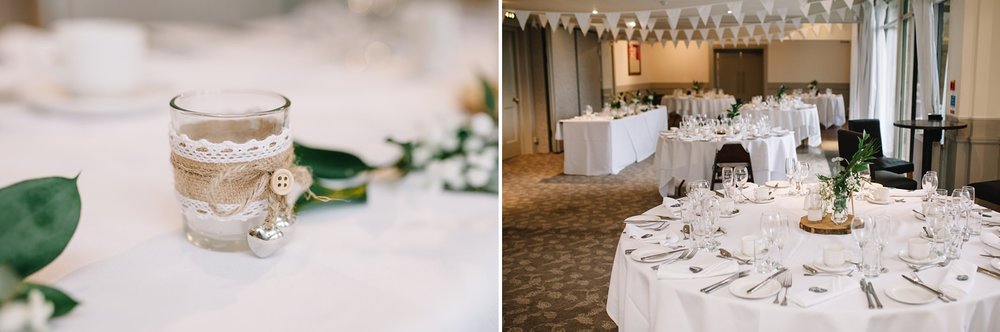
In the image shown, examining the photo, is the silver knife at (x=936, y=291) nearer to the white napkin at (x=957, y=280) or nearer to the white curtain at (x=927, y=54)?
the white napkin at (x=957, y=280)

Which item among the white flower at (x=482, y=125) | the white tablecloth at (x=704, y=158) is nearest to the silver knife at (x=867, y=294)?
the white flower at (x=482, y=125)

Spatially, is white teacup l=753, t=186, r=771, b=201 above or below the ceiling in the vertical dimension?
below

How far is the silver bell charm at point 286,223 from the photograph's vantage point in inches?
35.9

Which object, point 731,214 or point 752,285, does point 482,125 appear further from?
point 731,214

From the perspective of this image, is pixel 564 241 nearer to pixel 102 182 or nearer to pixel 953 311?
pixel 953 311

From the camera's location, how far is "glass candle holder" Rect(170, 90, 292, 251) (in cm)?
82

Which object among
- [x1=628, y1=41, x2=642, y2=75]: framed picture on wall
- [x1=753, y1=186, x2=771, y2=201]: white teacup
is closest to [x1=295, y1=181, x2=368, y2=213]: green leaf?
[x1=753, y1=186, x2=771, y2=201]: white teacup

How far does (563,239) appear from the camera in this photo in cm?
528

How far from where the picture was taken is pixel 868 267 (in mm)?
2215

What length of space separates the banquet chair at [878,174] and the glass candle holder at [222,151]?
498cm

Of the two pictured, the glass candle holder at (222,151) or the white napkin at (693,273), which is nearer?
the glass candle holder at (222,151)

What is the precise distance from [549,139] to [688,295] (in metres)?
9.27

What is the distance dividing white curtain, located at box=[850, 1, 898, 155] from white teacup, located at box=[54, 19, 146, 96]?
31.4 feet

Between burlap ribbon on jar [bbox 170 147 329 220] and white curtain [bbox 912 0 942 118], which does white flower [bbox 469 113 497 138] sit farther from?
white curtain [bbox 912 0 942 118]
